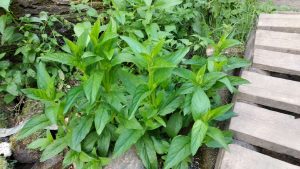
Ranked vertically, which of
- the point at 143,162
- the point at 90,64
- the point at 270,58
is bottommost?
the point at 143,162

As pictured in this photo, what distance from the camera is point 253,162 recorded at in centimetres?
203

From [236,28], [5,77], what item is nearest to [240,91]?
[236,28]

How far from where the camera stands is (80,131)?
2.11 m

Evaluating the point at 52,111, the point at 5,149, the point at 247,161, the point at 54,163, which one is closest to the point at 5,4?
the point at 52,111

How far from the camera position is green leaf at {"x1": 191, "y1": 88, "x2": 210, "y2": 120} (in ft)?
6.36

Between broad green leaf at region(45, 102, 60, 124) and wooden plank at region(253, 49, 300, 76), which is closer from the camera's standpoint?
broad green leaf at region(45, 102, 60, 124)

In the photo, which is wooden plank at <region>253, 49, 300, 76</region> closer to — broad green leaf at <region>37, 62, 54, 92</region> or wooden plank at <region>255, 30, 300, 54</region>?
wooden plank at <region>255, 30, 300, 54</region>

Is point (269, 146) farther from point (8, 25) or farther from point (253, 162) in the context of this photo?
point (8, 25)

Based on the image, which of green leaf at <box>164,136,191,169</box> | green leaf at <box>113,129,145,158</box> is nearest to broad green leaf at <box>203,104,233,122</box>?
green leaf at <box>164,136,191,169</box>

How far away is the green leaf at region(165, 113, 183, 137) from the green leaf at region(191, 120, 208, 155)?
11.6 inches

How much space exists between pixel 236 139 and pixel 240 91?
0.44 metres

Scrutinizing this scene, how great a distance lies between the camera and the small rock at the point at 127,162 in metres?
2.22

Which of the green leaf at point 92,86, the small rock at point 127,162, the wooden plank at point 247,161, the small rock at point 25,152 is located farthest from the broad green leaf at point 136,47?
the small rock at point 25,152

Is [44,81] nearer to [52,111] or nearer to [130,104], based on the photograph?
[52,111]
